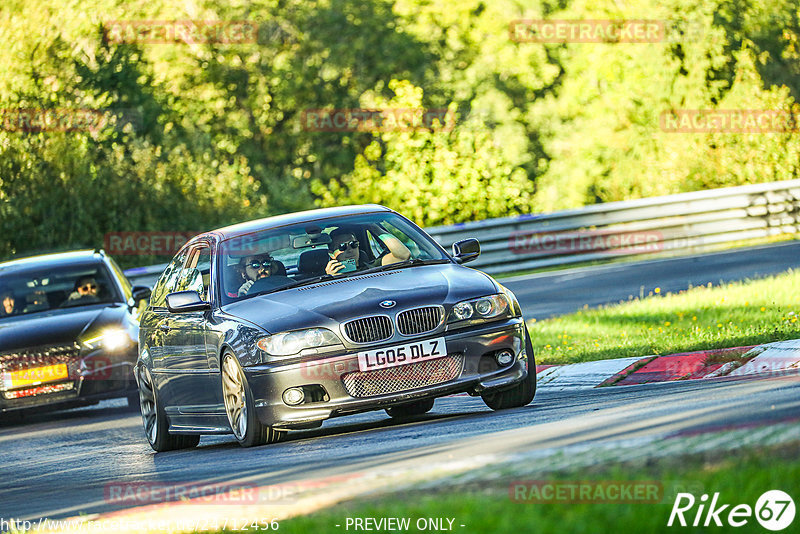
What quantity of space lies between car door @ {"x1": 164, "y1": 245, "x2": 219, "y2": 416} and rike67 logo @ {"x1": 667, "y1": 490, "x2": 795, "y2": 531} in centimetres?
562

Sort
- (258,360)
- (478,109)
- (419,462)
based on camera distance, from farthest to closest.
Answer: (478,109)
(258,360)
(419,462)

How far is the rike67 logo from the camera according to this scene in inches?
182

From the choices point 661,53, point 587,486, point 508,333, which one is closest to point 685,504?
point 587,486

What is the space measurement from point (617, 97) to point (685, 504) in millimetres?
40590

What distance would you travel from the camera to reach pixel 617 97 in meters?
44.5

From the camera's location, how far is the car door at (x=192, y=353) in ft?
33.1

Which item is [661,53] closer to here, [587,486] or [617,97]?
[617,97]

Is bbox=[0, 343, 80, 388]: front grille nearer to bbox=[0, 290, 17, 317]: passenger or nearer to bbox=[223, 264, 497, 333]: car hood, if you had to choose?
bbox=[0, 290, 17, 317]: passenger

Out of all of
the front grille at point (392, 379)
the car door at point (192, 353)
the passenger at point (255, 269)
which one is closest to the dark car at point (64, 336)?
the car door at point (192, 353)

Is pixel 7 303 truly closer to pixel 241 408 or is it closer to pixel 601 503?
pixel 241 408

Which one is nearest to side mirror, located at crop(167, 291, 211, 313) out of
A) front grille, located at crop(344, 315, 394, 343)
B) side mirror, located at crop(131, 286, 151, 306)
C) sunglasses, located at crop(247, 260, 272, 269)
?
sunglasses, located at crop(247, 260, 272, 269)

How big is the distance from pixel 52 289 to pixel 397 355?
24.9 feet

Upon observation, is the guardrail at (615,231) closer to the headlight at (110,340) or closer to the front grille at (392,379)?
the headlight at (110,340)

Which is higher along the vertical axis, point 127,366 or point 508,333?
point 508,333
